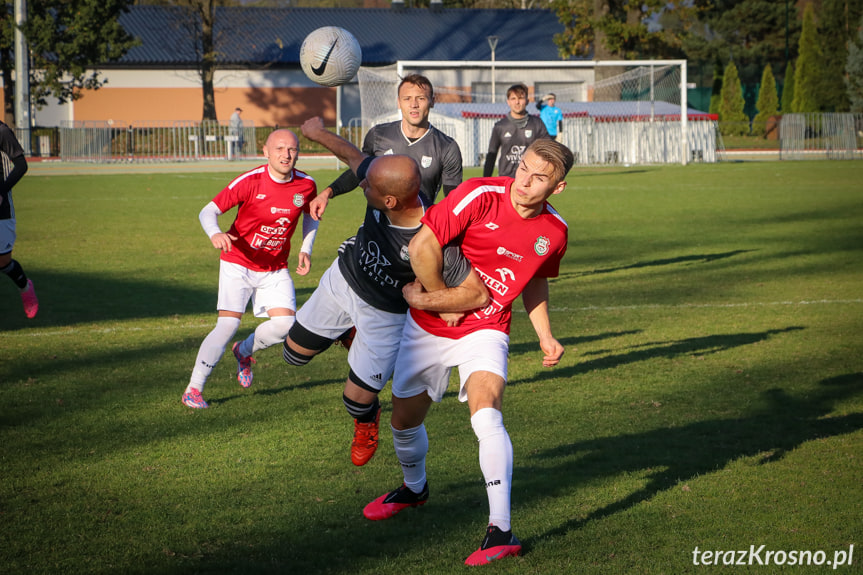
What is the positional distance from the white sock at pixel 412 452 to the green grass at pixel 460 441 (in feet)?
0.63

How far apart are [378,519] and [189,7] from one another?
180 feet

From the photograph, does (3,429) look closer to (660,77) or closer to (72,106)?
(660,77)

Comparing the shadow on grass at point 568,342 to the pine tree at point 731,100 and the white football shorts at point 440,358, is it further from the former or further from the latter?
the pine tree at point 731,100

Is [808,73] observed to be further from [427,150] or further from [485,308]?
[485,308]

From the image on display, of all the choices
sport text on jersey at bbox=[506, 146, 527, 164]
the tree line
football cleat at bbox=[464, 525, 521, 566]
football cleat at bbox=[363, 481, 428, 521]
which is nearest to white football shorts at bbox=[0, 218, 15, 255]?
sport text on jersey at bbox=[506, 146, 527, 164]

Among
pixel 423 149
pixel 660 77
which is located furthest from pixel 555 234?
pixel 660 77

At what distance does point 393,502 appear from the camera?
4.78 m

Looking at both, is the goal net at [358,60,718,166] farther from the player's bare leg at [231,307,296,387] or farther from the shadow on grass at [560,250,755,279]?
the player's bare leg at [231,307,296,387]

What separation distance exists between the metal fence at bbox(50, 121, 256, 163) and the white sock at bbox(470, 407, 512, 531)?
3768 cm

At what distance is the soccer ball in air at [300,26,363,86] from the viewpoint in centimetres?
690

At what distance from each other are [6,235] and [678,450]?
753 cm

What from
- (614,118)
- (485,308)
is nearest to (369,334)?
(485,308)

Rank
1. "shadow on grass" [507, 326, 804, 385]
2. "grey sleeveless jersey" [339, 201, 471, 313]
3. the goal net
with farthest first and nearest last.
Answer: the goal net, "shadow on grass" [507, 326, 804, 385], "grey sleeveless jersey" [339, 201, 471, 313]

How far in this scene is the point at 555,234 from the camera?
4.51 m
